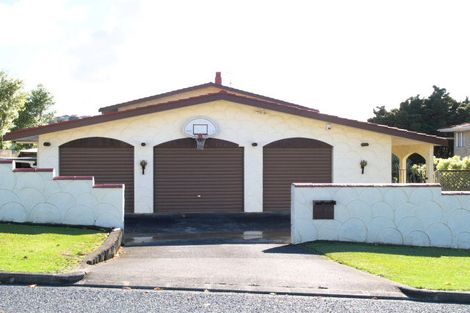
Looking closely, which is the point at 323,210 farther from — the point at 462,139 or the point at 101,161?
the point at 462,139

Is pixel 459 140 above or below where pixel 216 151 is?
above

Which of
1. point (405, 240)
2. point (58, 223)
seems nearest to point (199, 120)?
point (58, 223)

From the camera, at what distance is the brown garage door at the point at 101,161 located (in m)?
17.7

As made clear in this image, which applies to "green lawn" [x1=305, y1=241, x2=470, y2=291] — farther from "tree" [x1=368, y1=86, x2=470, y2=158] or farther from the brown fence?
"tree" [x1=368, y1=86, x2=470, y2=158]

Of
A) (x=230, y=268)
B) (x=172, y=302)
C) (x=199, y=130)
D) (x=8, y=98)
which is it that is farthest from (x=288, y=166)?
(x=8, y=98)

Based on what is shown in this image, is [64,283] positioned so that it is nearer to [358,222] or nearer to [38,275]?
[38,275]

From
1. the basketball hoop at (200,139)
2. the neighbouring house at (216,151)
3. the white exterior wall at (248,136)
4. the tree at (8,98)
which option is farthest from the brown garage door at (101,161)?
the tree at (8,98)

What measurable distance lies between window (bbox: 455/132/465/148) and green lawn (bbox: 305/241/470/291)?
31.5 m

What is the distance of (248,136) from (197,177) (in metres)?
2.11

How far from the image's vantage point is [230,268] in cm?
935

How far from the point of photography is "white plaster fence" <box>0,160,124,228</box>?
527 inches

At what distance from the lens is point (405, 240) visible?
13094mm

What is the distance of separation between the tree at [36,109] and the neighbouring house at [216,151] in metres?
41.4

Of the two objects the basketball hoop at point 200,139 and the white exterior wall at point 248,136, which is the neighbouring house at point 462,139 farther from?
the basketball hoop at point 200,139
